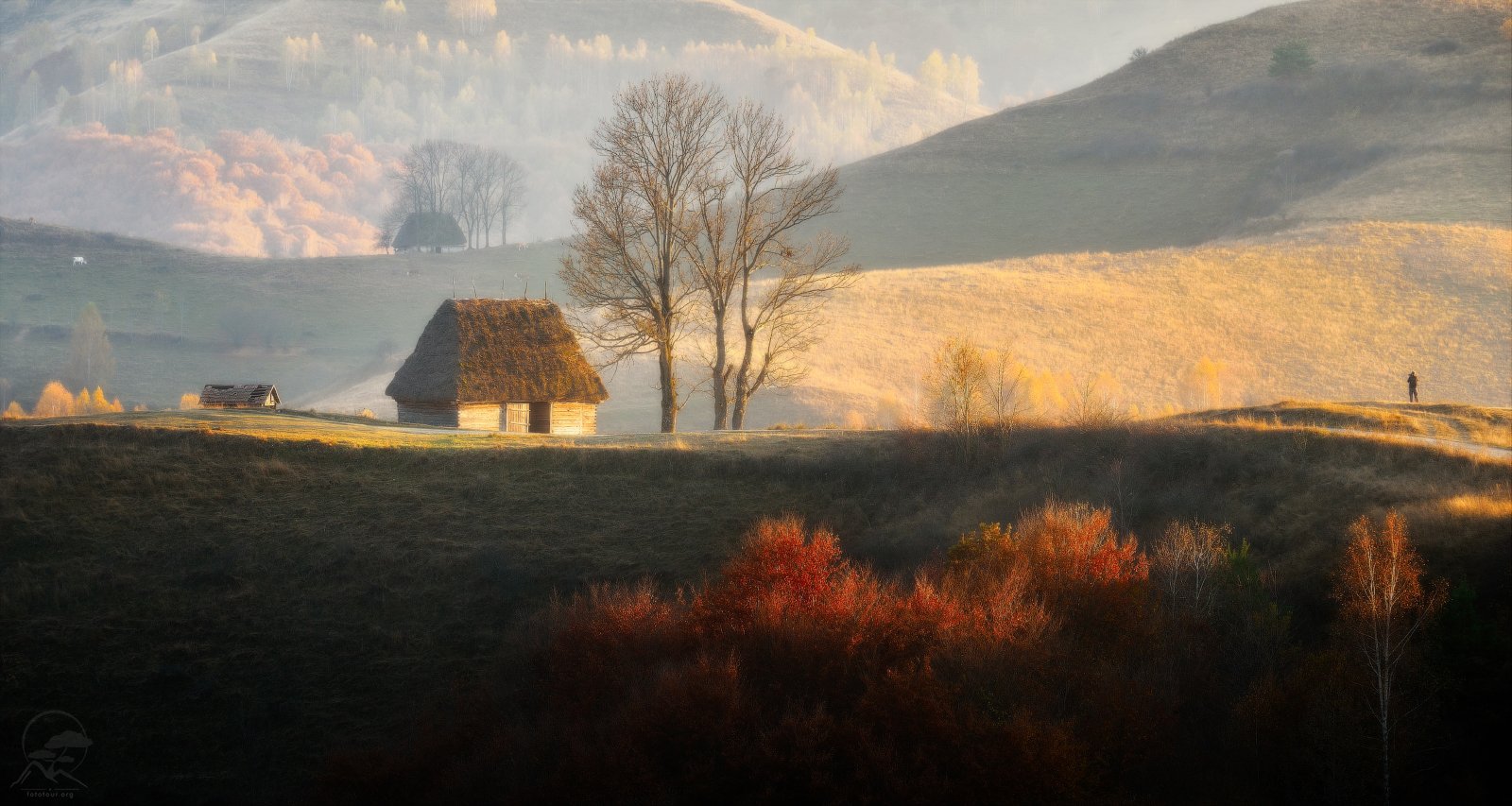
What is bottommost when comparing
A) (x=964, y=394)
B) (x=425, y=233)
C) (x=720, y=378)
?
(x=964, y=394)

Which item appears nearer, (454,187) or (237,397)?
(237,397)

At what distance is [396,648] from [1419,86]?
398ft

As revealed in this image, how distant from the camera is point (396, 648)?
71.1ft

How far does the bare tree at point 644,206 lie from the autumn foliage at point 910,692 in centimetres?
1814

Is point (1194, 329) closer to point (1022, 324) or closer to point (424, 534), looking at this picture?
point (1022, 324)

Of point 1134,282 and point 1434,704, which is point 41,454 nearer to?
point 1434,704

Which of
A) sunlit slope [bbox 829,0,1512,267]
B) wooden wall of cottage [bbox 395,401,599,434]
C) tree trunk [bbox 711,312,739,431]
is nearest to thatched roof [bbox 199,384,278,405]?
wooden wall of cottage [bbox 395,401,599,434]

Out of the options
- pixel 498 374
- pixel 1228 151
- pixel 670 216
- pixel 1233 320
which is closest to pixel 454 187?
pixel 1228 151

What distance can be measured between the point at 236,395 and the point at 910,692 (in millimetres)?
30554

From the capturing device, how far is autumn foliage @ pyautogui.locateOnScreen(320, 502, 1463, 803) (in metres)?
16.9

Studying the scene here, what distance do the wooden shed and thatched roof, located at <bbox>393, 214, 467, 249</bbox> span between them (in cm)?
10099

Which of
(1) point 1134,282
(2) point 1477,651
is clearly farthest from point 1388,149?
(2) point 1477,651

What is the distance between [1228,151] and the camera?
375 ft

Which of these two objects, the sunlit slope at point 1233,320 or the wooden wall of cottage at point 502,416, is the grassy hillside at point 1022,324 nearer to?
the sunlit slope at point 1233,320
